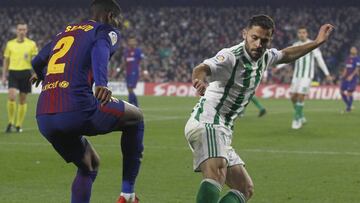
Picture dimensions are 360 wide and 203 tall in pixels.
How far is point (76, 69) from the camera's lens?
685cm

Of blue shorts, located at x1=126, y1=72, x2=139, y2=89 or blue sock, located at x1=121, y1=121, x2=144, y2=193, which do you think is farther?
blue shorts, located at x1=126, y1=72, x2=139, y2=89

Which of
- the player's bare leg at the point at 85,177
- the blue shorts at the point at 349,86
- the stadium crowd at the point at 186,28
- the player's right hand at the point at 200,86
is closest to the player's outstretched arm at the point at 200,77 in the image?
the player's right hand at the point at 200,86

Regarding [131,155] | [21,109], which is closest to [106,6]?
[131,155]

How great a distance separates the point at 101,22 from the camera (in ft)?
23.2

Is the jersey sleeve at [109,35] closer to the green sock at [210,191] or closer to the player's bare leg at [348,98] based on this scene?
the green sock at [210,191]

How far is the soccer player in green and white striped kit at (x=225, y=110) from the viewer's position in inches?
259

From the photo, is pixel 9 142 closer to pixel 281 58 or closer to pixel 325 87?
pixel 281 58

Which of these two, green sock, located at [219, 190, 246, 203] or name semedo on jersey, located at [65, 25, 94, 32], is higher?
name semedo on jersey, located at [65, 25, 94, 32]

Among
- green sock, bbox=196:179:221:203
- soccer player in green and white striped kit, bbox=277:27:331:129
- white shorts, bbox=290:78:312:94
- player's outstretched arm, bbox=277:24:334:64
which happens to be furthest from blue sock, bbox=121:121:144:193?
white shorts, bbox=290:78:312:94

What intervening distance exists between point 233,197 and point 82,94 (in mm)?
1508

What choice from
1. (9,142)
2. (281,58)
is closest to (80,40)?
(281,58)

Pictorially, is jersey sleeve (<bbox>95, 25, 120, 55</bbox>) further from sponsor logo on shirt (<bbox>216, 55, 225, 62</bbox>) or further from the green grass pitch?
the green grass pitch

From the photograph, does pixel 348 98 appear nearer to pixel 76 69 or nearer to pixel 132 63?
pixel 132 63

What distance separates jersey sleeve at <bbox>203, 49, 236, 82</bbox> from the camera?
6.60m
